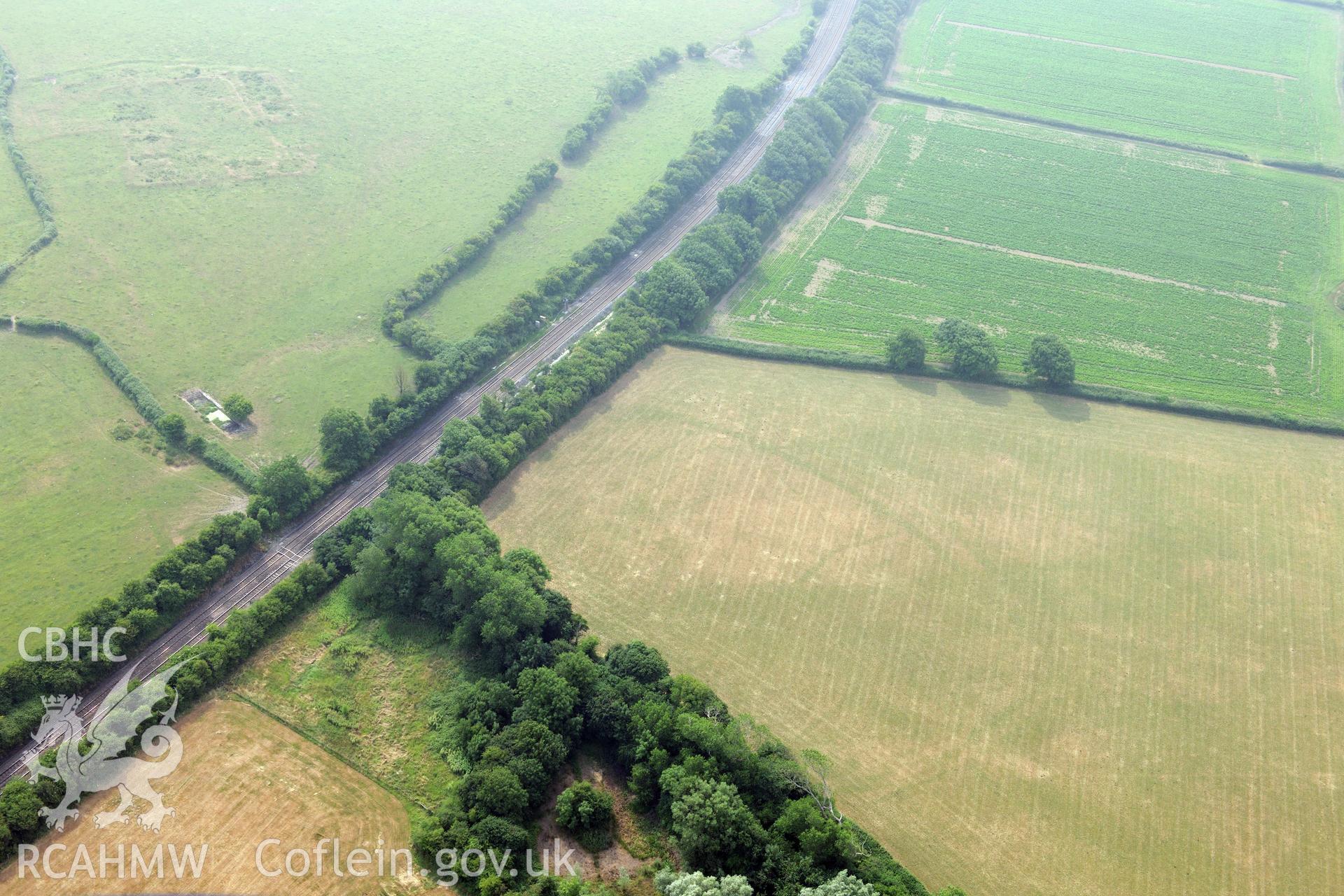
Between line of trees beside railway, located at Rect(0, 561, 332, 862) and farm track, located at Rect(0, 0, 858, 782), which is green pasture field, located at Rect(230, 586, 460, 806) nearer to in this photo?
line of trees beside railway, located at Rect(0, 561, 332, 862)

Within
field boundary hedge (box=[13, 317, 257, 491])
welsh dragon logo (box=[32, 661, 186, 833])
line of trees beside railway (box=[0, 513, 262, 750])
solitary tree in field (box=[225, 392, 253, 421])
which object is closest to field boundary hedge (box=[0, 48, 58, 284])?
field boundary hedge (box=[13, 317, 257, 491])

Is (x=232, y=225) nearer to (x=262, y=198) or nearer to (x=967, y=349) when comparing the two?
(x=262, y=198)

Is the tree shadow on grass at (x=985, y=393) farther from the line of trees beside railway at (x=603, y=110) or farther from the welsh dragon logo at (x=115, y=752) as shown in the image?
the welsh dragon logo at (x=115, y=752)

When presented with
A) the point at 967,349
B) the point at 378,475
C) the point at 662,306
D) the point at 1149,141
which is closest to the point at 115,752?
the point at 378,475

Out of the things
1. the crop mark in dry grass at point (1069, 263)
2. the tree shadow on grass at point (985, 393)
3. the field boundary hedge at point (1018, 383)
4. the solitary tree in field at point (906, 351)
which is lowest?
the tree shadow on grass at point (985, 393)

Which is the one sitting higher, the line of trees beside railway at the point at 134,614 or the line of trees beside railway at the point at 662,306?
the line of trees beside railway at the point at 662,306

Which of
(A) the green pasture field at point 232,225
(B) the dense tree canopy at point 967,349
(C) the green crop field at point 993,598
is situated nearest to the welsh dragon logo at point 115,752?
(A) the green pasture field at point 232,225
